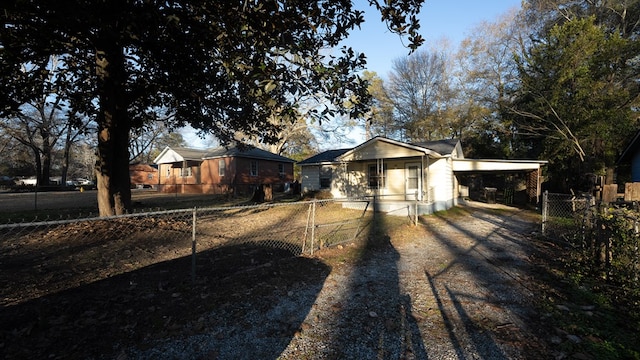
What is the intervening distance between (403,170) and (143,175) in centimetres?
4320

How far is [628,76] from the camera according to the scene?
57.6ft

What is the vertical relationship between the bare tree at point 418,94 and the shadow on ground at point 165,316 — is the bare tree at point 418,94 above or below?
above

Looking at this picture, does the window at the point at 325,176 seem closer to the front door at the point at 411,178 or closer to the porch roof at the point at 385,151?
the porch roof at the point at 385,151

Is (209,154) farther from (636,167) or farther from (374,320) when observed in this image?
(636,167)

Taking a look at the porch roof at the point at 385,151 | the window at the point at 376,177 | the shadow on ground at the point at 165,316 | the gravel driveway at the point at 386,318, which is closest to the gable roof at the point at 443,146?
the porch roof at the point at 385,151

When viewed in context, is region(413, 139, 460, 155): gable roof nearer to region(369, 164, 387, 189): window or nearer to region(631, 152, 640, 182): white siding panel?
region(369, 164, 387, 189): window

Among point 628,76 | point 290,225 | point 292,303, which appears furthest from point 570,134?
point 292,303

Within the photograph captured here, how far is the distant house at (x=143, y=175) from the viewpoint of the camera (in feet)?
147

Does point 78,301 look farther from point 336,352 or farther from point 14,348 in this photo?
point 336,352

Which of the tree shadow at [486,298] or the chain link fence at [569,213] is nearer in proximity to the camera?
the tree shadow at [486,298]

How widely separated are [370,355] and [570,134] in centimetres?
2017

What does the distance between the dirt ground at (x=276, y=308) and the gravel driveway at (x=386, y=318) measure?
0.02m

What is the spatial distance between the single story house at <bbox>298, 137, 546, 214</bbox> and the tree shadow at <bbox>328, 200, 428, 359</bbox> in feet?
30.2

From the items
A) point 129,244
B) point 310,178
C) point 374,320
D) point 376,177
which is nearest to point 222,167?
point 310,178
